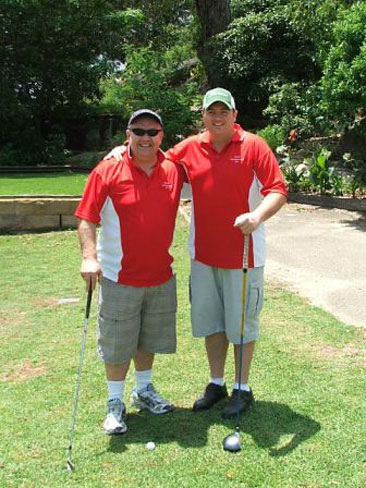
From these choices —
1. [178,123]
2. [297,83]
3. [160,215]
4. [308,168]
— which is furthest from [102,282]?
[178,123]

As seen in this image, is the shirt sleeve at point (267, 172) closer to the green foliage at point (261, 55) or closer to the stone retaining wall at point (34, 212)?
the stone retaining wall at point (34, 212)

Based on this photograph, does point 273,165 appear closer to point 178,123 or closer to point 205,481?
point 205,481

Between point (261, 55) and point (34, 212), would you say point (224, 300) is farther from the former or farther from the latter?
point (261, 55)

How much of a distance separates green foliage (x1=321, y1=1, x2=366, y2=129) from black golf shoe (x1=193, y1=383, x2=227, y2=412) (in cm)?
666

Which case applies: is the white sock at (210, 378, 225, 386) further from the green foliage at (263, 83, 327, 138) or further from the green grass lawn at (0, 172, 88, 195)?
the green foliage at (263, 83, 327, 138)

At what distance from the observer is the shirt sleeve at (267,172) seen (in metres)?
3.30

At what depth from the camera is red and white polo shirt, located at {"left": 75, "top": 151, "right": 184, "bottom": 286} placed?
3250 mm

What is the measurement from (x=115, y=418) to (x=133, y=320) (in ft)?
1.80

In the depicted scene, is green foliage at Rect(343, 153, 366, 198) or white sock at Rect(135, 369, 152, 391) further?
green foliage at Rect(343, 153, 366, 198)

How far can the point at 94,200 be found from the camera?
3225 mm

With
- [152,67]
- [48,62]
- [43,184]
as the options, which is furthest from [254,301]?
[48,62]

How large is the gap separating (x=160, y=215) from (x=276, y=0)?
15.5m

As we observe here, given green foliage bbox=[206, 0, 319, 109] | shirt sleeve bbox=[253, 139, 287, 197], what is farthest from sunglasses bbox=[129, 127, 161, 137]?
green foliage bbox=[206, 0, 319, 109]

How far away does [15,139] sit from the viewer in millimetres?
19984
